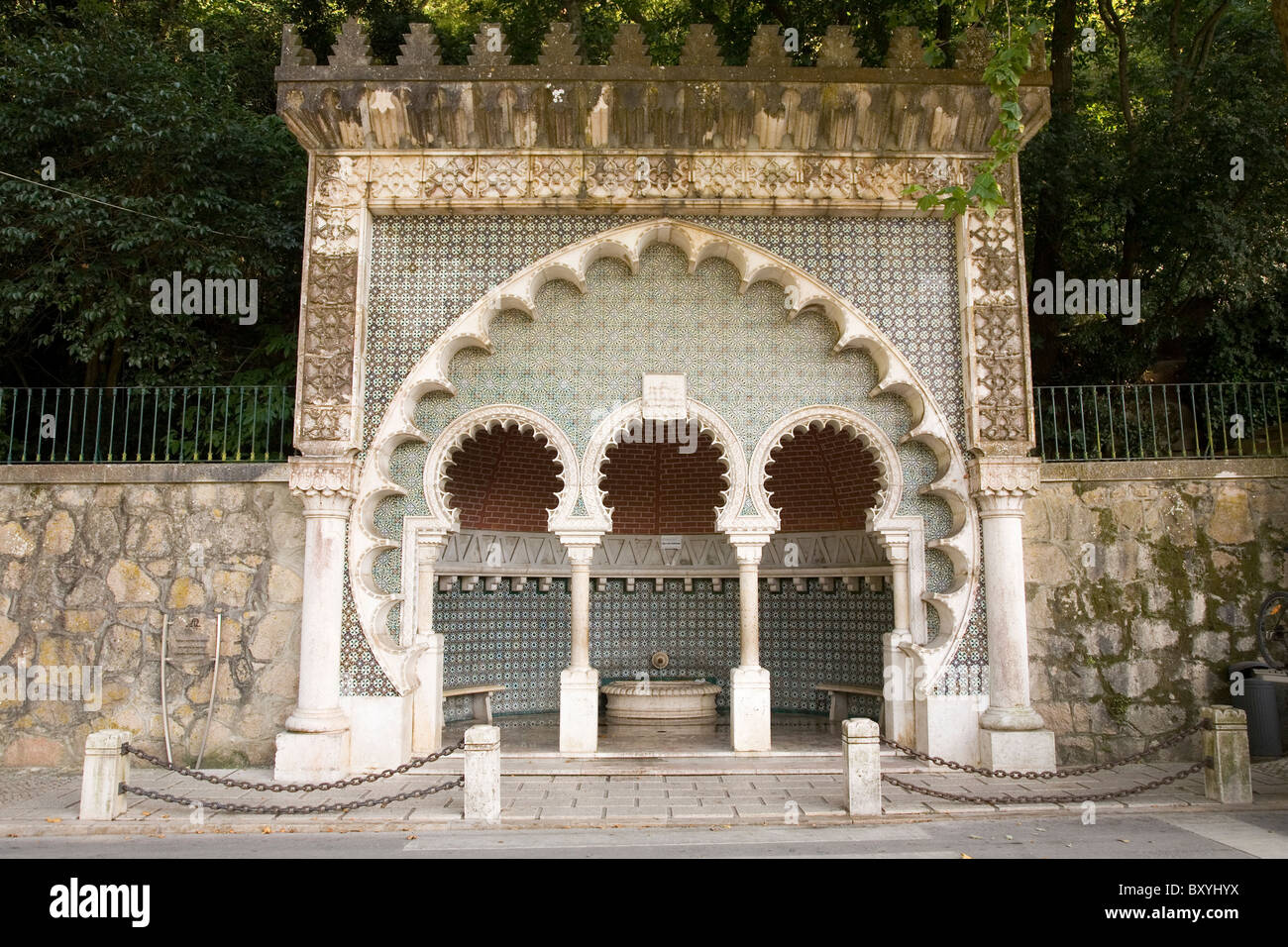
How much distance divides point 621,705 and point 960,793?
3.84 metres

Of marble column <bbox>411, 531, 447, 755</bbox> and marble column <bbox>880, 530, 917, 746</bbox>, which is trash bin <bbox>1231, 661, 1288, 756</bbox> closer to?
marble column <bbox>880, 530, 917, 746</bbox>

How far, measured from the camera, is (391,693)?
7566 mm

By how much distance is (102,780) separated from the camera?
241 inches

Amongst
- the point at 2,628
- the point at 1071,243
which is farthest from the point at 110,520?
the point at 1071,243

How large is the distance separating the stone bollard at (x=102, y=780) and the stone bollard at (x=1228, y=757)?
7.42m

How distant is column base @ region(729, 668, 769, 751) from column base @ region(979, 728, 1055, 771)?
1816 millimetres

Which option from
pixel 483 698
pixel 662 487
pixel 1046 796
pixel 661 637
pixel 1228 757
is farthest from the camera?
pixel 662 487

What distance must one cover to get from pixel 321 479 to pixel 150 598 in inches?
75.2

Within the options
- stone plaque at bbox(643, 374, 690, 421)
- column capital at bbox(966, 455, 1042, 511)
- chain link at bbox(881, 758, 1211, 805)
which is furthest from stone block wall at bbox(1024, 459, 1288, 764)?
stone plaque at bbox(643, 374, 690, 421)

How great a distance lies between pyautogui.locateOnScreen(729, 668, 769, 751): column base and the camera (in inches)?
310

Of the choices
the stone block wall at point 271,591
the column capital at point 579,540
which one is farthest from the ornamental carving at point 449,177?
the column capital at point 579,540

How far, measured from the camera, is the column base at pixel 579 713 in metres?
7.79

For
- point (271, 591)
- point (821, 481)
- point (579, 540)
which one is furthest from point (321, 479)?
point (821, 481)

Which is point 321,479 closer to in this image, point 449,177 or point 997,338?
point 449,177
